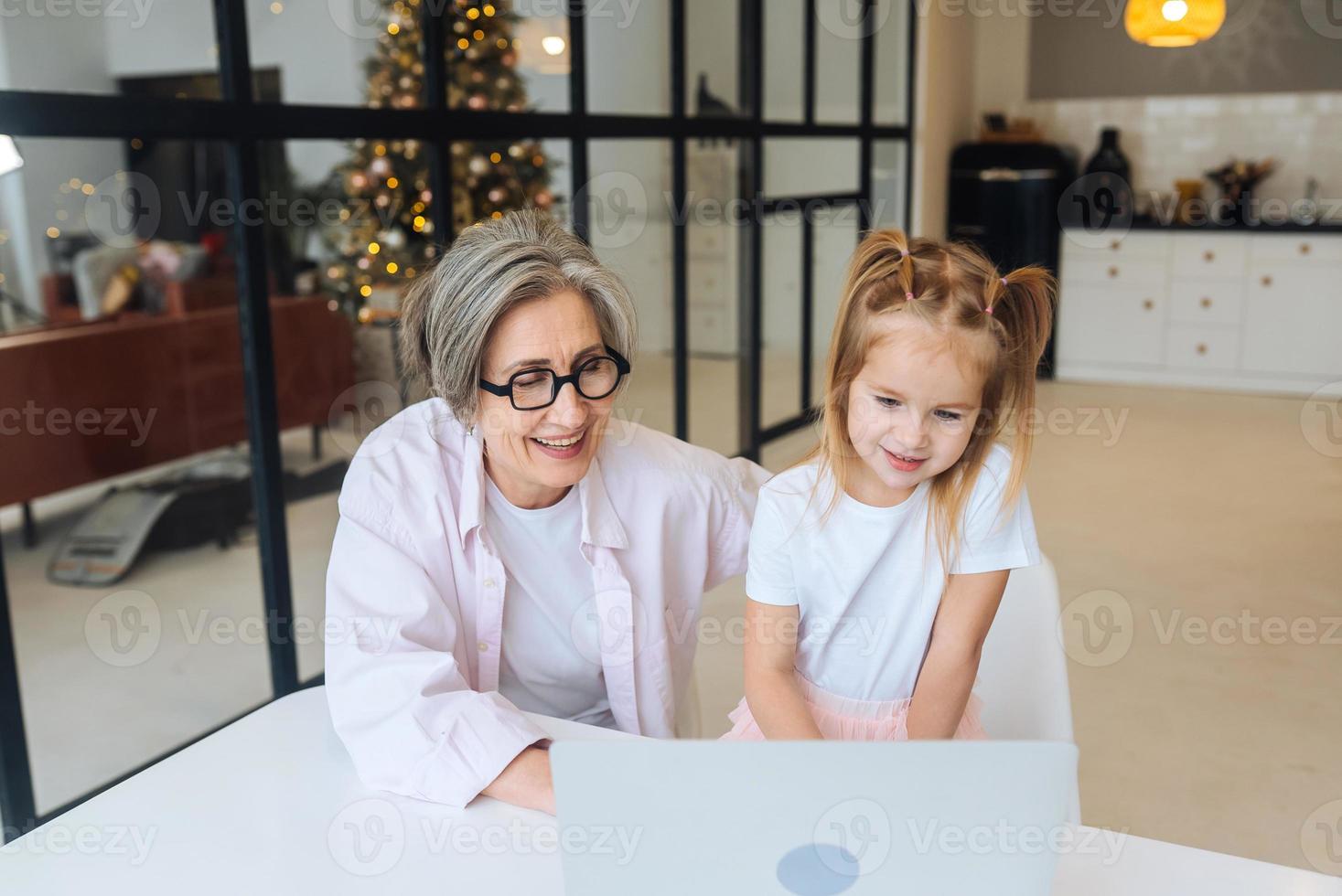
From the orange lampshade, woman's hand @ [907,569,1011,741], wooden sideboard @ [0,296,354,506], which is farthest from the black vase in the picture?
woman's hand @ [907,569,1011,741]

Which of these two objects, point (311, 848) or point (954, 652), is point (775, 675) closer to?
point (954, 652)

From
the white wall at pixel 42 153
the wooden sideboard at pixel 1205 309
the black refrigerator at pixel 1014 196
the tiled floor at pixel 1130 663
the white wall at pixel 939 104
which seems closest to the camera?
the white wall at pixel 42 153

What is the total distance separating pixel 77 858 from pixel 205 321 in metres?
1.70

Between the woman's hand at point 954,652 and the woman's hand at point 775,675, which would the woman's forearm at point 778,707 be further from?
the woman's hand at point 954,652

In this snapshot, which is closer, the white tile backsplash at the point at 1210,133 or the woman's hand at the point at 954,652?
the woman's hand at the point at 954,652

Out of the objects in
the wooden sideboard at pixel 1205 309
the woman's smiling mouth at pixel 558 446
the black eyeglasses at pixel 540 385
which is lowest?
the wooden sideboard at pixel 1205 309

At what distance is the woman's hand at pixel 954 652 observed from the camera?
1.39 metres

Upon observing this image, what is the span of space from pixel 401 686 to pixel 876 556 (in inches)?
22.9

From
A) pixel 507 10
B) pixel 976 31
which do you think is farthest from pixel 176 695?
pixel 976 31

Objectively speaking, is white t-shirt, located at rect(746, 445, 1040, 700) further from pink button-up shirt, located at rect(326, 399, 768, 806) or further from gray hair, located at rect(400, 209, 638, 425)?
A: gray hair, located at rect(400, 209, 638, 425)

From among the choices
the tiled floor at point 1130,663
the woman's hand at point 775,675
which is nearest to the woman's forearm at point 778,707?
the woman's hand at point 775,675

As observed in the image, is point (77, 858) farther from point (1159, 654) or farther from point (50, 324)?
point (1159, 654)

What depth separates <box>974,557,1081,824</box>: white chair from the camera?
144 centimetres

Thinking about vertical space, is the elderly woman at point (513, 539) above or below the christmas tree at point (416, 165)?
below
